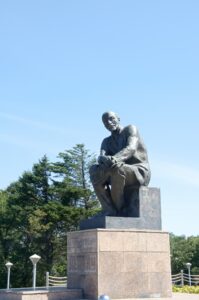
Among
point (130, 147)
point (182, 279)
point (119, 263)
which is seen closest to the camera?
point (119, 263)

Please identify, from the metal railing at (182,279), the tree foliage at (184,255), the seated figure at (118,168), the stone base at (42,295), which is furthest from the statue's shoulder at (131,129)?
the tree foliage at (184,255)

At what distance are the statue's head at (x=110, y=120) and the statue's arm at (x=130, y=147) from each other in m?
0.37

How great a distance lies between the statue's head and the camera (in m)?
10.2

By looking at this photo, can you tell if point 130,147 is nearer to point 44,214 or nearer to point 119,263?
point 119,263

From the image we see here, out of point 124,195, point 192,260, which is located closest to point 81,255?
point 124,195

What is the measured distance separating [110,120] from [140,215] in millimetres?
2265

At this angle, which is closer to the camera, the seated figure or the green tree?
the seated figure

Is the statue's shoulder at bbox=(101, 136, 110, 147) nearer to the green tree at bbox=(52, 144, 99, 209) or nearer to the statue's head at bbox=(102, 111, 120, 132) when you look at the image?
the statue's head at bbox=(102, 111, 120, 132)

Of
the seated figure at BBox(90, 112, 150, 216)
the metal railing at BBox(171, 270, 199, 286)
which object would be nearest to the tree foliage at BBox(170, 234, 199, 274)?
the metal railing at BBox(171, 270, 199, 286)

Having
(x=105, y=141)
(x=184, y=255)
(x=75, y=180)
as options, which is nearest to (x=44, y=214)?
(x=75, y=180)

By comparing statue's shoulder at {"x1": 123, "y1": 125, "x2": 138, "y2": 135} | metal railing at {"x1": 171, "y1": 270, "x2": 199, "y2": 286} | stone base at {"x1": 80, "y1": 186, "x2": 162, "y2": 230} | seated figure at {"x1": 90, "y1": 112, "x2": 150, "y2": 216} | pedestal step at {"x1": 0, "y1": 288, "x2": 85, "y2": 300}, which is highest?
statue's shoulder at {"x1": 123, "y1": 125, "x2": 138, "y2": 135}

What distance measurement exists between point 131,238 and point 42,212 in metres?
27.3

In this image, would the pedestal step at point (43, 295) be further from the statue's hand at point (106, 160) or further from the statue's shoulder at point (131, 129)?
the statue's shoulder at point (131, 129)

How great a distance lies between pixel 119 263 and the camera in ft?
29.6
